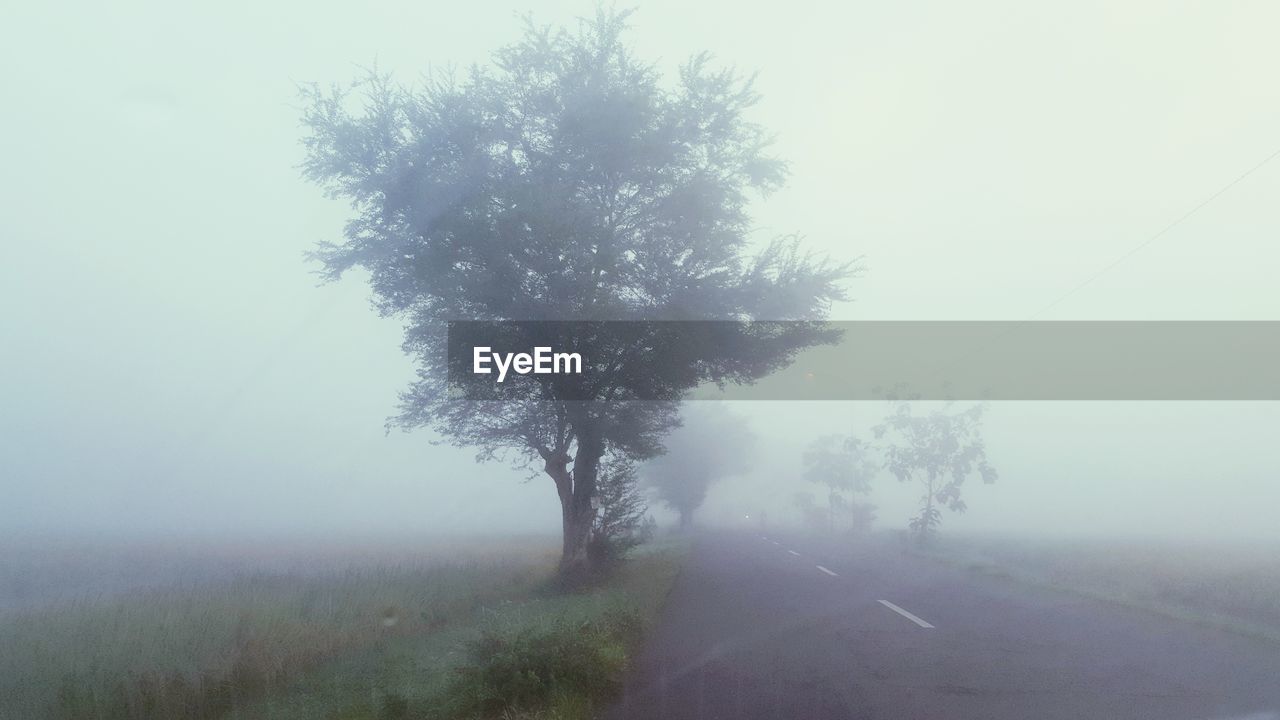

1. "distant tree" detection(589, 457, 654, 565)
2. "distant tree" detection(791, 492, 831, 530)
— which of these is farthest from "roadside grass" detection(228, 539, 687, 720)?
"distant tree" detection(791, 492, 831, 530)

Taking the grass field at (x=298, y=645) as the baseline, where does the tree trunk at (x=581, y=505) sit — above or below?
above

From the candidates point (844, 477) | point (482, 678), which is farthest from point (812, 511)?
Result: point (482, 678)

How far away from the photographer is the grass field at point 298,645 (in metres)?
7.59

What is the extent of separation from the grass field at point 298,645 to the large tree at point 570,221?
182 inches

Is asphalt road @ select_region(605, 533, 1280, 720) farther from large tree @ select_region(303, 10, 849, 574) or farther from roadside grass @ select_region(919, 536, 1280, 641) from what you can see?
large tree @ select_region(303, 10, 849, 574)

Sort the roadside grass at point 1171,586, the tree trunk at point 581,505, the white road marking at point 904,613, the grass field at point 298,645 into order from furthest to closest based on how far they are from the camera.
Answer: the tree trunk at point 581,505 → the roadside grass at point 1171,586 → the white road marking at point 904,613 → the grass field at point 298,645

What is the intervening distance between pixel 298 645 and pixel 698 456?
3328 cm

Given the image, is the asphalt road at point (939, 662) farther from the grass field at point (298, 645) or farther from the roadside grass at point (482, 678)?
the grass field at point (298, 645)

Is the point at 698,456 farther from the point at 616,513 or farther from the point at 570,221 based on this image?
the point at 570,221

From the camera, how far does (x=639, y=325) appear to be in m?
17.3

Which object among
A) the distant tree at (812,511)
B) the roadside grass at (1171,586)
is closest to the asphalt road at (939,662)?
the roadside grass at (1171,586)

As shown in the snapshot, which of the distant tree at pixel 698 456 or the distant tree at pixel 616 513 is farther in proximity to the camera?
the distant tree at pixel 698 456

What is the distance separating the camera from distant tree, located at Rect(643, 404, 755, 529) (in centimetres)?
4066

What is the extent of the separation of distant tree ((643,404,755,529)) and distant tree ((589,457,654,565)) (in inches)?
582
